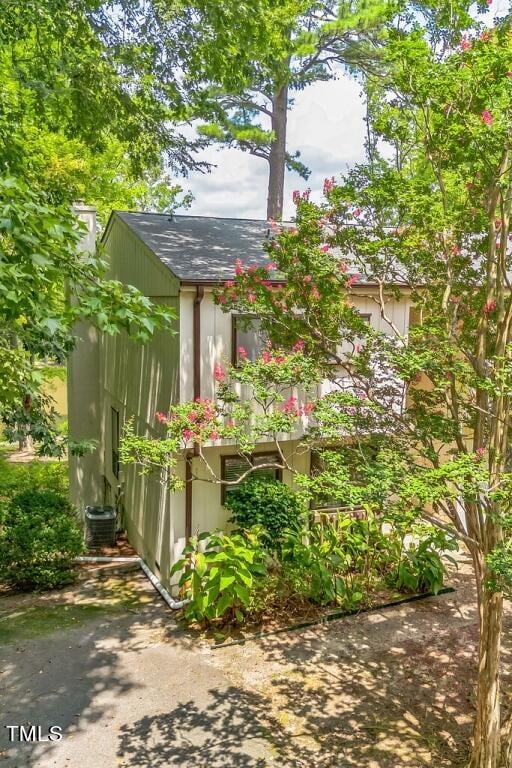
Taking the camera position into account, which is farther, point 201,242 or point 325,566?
point 201,242

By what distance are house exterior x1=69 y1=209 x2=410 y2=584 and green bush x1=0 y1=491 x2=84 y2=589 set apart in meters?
1.50

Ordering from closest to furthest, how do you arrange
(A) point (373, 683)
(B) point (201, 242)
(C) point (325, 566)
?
(A) point (373, 683) < (C) point (325, 566) < (B) point (201, 242)

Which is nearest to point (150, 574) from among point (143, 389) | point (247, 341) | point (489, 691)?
point (143, 389)

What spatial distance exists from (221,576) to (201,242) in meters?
5.99

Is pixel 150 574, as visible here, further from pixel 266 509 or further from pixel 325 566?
pixel 325 566

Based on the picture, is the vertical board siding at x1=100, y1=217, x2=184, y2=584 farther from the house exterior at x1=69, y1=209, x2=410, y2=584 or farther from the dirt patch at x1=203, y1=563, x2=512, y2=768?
the dirt patch at x1=203, y1=563, x2=512, y2=768

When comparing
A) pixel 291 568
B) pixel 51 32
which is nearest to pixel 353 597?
pixel 291 568

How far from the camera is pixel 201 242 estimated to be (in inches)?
421

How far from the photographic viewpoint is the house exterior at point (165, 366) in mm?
8883

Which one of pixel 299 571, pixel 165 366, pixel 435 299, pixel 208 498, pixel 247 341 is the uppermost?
pixel 435 299

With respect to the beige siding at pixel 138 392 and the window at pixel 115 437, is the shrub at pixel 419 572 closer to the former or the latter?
the beige siding at pixel 138 392

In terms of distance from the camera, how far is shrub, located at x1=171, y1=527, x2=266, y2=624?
314 inches

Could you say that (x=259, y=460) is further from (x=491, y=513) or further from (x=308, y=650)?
(x=491, y=513)

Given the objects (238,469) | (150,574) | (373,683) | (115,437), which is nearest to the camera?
(373,683)
